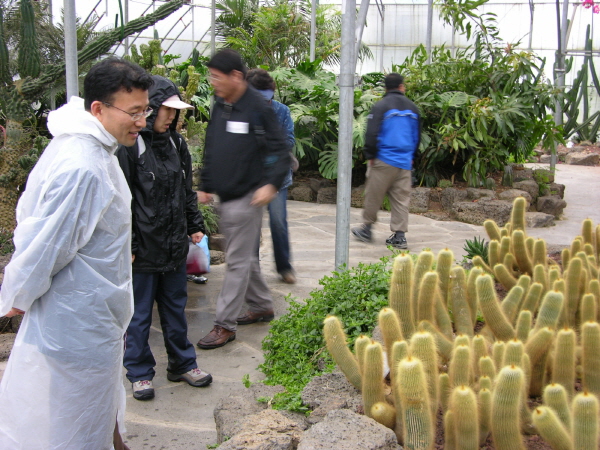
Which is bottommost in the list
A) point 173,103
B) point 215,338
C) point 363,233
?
point 215,338

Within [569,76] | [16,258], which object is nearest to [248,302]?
[16,258]

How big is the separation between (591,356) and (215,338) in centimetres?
228

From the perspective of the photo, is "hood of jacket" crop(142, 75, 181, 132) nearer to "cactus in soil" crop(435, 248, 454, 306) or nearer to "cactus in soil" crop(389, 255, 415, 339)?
"cactus in soil" crop(389, 255, 415, 339)

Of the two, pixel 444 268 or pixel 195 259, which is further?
pixel 195 259

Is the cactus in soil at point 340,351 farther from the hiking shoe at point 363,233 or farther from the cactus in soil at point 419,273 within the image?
the hiking shoe at point 363,233

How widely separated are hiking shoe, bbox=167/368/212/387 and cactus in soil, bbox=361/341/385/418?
51.4 inches

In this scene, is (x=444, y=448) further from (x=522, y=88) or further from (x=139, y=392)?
(x=522, y=88)

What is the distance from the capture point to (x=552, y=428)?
2.14 meters

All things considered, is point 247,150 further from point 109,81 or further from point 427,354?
point 427,354

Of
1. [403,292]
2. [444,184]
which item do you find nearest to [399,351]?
[403,292]

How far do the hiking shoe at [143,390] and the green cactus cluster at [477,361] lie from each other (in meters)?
1.24

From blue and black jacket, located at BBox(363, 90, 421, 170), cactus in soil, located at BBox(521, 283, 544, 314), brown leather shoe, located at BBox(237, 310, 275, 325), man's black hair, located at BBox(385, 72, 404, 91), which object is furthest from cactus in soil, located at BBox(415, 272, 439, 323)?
man's black hair, located at BBox(385, 72, 404, 91)

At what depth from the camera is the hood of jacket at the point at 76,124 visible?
2105 millimetres

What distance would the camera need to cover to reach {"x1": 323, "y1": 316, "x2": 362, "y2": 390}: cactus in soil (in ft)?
8.75
